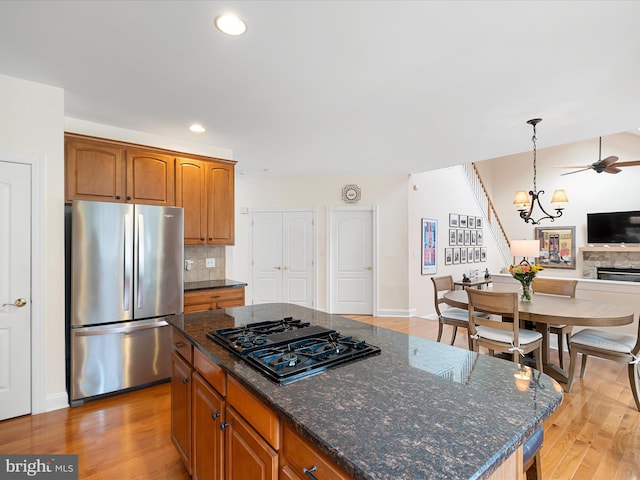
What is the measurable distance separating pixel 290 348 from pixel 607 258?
28.9 ft

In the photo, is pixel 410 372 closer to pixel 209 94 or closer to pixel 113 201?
pixel 209 94

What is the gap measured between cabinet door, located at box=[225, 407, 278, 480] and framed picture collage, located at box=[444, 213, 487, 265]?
236 inches

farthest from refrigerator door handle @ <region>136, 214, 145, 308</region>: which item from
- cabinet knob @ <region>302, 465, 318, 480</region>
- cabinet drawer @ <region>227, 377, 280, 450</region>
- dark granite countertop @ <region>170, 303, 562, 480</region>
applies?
cabinet knob @ <region>302, 465, 318, 480</region>

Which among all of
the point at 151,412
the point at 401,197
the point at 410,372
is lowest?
the point at 151,412

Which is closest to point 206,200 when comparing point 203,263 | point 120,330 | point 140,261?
point 203,263

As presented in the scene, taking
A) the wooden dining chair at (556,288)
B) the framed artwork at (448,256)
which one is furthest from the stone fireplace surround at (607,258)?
the wooden dining chair at (556,288)

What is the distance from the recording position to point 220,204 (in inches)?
152

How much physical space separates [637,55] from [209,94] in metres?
2.99

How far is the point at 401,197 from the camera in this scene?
5.88 meters

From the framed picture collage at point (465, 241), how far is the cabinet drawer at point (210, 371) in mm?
5823

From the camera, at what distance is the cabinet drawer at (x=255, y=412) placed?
3.38 ft

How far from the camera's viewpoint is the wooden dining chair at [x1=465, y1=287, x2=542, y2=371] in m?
2.83

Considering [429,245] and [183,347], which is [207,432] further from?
[429,245]

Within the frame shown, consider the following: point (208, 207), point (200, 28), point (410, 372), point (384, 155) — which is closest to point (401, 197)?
point (384, 155)
